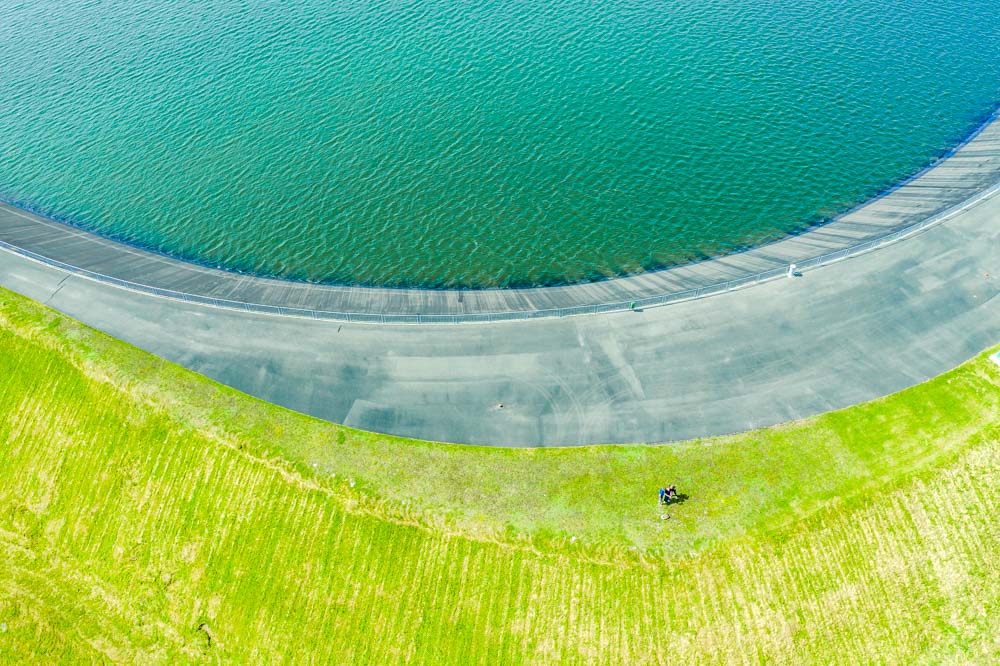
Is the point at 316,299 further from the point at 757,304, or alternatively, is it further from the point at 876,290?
the point at 876,290

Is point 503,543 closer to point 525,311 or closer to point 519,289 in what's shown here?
point 525,311

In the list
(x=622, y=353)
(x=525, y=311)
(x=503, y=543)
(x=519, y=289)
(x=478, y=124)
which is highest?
(x=478, y=124)

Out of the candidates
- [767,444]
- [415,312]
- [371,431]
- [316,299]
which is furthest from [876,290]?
[316,299]

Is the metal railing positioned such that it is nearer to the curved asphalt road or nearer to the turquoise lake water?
the curved asphalt road

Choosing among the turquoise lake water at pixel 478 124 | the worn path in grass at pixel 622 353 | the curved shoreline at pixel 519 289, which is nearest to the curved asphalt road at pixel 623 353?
the worn path in grass at pixel 622 353

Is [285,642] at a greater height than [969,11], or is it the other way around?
[969,11]

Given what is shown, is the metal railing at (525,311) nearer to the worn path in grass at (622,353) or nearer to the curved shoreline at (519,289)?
the curved shoreline at (519,289)

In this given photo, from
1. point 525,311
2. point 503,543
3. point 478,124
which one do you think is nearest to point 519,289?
point 525,311
